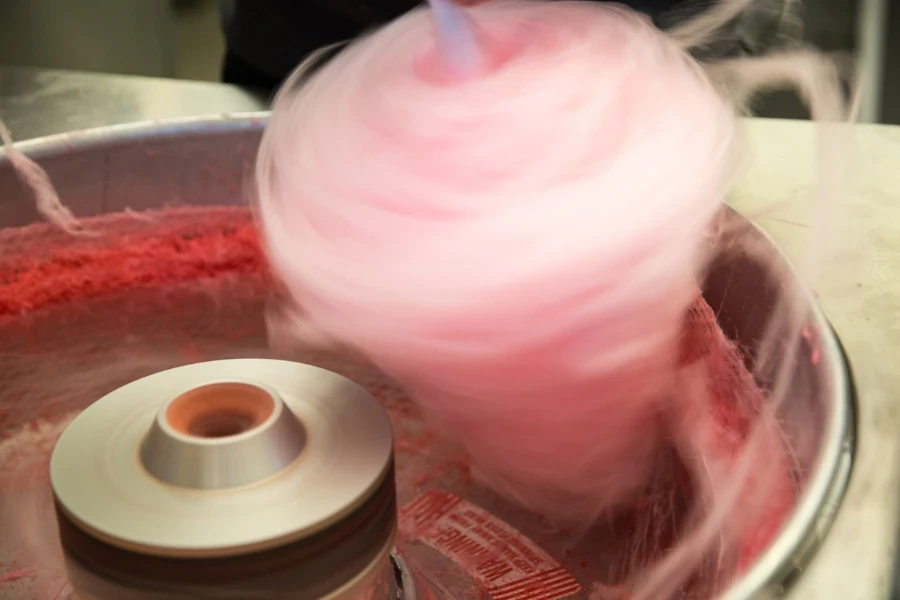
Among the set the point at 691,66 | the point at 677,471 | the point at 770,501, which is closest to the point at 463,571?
the point at 677,471

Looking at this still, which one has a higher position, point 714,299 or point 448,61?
point 448,61

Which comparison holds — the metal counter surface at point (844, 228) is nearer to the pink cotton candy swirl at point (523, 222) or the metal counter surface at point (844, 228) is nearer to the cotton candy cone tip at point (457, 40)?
the pink cotton candy swirl at point (523, 222)

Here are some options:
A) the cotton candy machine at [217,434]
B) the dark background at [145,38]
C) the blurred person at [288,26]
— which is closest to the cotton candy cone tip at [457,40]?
the cotton candy machine at [217,434]

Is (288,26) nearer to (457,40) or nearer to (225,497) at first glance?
(457,40)

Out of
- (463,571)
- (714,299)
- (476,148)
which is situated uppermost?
(476,148)

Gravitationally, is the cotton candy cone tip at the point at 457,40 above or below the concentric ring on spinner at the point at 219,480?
above

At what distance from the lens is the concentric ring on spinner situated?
45cm

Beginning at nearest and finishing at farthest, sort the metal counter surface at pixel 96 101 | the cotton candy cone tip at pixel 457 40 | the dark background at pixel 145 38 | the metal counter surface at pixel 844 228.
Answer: the metal counter surface at pixel 844 228
the cotton candy cone tip at pixel 457 40
the metal counter surface at pixel 96 101
the dark background at pixel 145 38

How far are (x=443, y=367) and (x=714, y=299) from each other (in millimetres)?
225

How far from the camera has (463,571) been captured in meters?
0.68

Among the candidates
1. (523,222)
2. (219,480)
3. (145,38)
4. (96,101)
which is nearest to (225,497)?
(219,480)

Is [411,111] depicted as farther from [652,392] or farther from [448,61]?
[652,392]

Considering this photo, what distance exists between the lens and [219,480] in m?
0.47

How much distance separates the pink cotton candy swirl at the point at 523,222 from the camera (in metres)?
0.46
